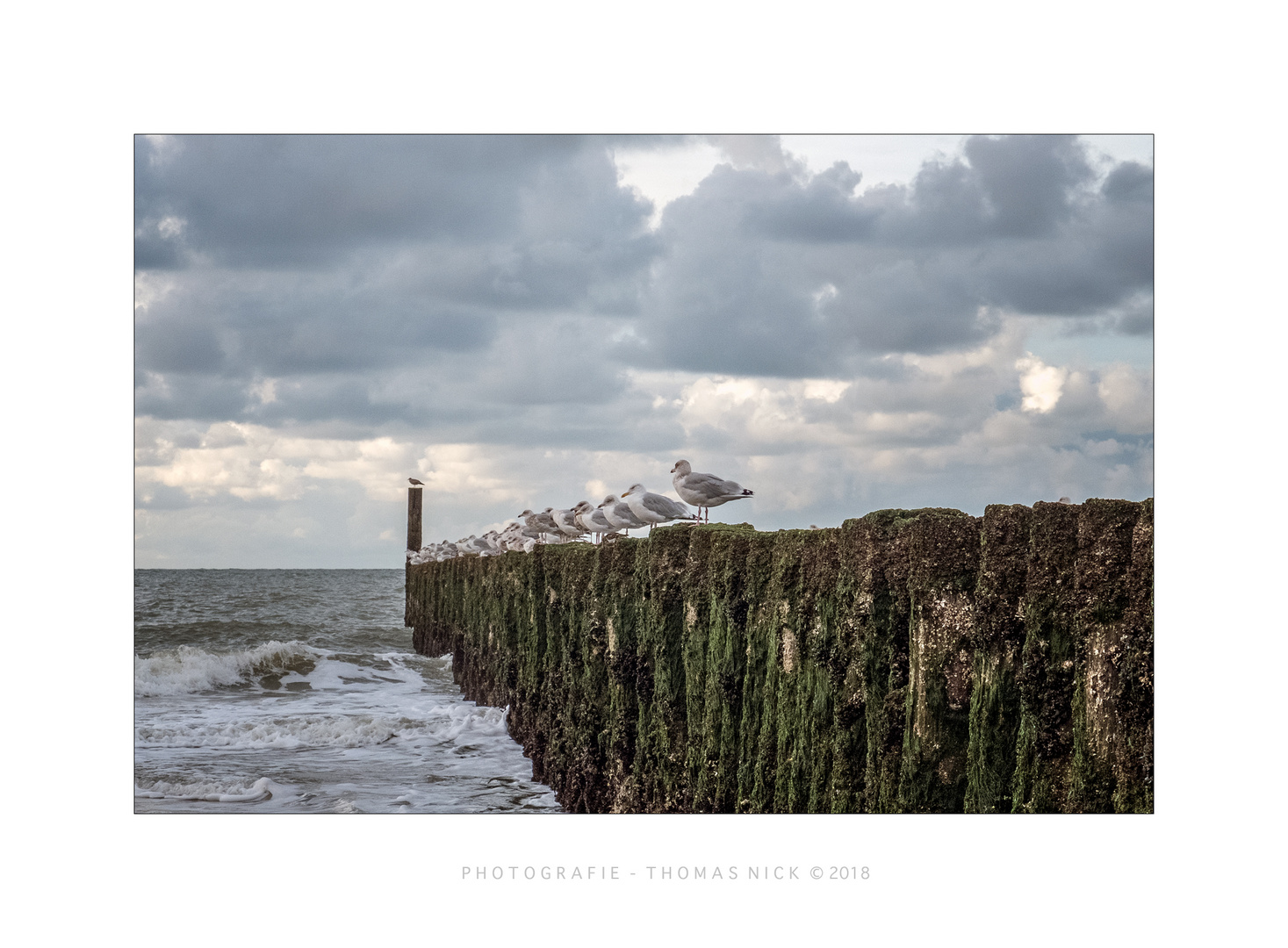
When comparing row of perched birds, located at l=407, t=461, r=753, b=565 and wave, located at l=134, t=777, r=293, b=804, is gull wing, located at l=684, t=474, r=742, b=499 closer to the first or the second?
row of perched birds, located at l=407, t=461, r=753, b=565

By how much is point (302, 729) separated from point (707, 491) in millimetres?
7605

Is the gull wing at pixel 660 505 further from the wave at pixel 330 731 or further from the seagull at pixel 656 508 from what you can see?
the wave at pixel 330 731

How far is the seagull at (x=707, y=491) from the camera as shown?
9.52 meters

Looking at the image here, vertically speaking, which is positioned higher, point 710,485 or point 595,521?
point 710,485

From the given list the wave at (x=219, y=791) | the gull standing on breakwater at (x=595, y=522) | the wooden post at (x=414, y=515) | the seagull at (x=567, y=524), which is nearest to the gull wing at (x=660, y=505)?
the gull standing on breakwater at (x=595, y=522)

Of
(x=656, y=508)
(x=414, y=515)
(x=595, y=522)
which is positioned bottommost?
(x=414, y=515)

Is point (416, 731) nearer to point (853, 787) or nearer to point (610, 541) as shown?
point (610, 541)

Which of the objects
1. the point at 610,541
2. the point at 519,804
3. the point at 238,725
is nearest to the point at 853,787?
the point at 610,541

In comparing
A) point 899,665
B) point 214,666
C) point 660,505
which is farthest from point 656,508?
point 214,666

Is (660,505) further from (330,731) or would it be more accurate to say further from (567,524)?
(330,731)

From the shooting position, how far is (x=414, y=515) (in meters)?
33.8

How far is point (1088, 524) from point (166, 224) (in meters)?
6.72

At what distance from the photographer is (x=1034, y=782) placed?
381 cm

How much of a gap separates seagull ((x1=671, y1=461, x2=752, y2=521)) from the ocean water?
10.4ft
